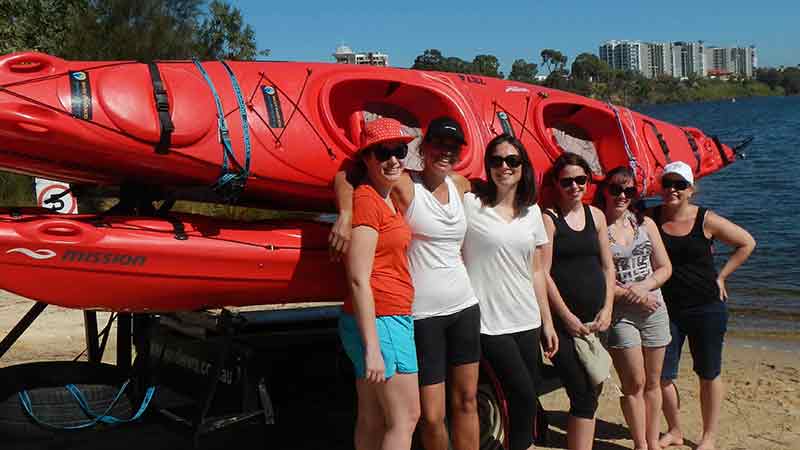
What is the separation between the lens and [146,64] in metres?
4.80

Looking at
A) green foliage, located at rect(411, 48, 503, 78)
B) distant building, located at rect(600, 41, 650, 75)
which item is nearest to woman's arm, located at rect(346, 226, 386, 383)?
green foliage, located at rect(411, 48, 503, 78)

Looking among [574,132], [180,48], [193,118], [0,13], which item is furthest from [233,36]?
[193,118]

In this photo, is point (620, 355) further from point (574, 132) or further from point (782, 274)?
point (782, 274)

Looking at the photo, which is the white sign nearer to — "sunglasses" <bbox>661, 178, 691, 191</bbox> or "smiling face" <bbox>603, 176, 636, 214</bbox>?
"smiling face" <bbox>603, 176, 636, 214</bbox>

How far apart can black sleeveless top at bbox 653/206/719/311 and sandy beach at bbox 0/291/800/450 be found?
949mm

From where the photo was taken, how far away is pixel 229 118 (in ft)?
15.7

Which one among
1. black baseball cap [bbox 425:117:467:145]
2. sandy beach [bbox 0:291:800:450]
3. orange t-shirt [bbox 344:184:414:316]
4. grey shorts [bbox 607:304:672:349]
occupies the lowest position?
sandy beach [bbox 0:291:800:450]

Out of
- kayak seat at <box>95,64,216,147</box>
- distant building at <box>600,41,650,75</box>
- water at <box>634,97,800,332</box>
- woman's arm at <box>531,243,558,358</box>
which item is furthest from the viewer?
distant building at <box>600,41,650,75</box>

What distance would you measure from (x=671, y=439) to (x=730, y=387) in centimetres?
160

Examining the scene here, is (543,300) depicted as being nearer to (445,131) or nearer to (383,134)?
(445,131)

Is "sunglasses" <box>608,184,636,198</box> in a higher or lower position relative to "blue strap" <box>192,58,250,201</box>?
lower

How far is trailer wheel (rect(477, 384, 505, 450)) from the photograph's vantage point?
179 inches

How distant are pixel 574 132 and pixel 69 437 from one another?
13.5 feet

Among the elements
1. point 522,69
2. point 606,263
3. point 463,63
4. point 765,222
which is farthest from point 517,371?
point 522,69
